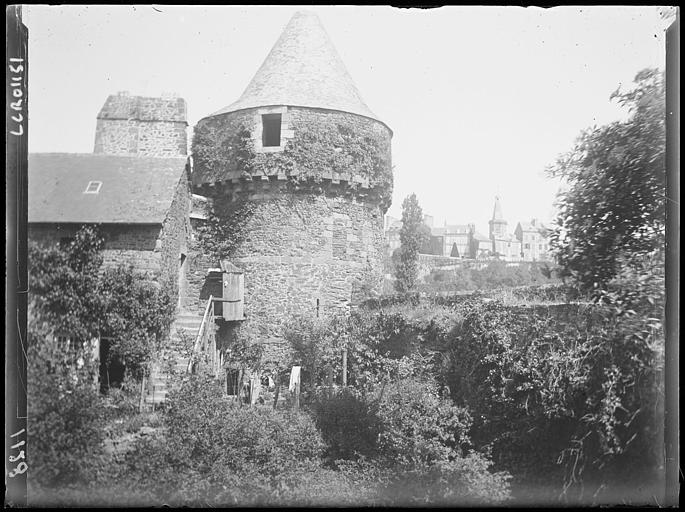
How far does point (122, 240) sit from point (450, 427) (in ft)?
28.6

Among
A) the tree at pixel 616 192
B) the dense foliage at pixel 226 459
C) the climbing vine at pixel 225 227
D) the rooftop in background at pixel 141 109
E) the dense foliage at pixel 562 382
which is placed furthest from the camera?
the rooftop in background at pixel 141 109

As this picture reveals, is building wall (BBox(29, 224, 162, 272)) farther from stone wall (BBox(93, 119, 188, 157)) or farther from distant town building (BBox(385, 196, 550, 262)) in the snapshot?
distant town building (BBox(385, 196, 550, 262))

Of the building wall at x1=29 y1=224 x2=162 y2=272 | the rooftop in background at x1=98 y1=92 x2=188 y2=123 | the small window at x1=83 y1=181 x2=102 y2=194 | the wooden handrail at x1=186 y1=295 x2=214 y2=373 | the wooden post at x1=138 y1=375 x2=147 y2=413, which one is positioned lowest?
the wooden post at x1=138 y1=375 x2=147 y2=413

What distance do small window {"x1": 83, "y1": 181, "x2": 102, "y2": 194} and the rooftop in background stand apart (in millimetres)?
8903

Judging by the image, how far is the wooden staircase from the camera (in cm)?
1309

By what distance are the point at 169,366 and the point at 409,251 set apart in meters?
23.5

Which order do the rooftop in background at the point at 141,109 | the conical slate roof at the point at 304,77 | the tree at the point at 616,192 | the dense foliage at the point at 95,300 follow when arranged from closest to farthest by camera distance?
1. the tree at the point at 616,192
2. the dense foliage at the point at 95,300
3. the conical slate roof at the point at 304,77
4. the rooftop in background at the point at 141,109

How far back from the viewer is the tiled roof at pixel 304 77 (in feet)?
64.2

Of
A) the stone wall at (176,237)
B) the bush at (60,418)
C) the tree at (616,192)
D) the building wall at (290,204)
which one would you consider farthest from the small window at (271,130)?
the tree at (616,192)

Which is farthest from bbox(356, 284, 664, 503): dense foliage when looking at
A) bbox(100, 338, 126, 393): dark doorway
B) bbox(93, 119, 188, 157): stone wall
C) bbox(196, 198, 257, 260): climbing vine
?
bbox(93, 119, 188, 157): stone wall

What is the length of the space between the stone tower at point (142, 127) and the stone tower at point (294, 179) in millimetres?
2233

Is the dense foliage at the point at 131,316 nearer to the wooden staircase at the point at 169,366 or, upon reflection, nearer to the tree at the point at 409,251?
the wooden staircase at the point at 169,366

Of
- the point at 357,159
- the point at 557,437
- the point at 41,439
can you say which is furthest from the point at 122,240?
the point at 557,437

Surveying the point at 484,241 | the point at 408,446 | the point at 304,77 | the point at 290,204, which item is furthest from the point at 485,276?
the point at 484,241
